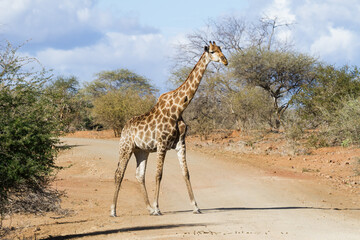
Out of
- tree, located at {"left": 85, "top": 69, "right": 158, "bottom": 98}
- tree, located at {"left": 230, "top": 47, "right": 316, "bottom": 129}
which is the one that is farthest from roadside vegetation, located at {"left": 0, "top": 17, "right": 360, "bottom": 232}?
tree, located at {"left": 85, "top": 69, "right": 158, "bottom": 98}

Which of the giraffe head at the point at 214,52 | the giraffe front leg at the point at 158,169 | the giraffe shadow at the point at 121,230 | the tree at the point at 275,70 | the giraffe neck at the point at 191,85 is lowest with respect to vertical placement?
the giraffe shadow at the point at 121,230

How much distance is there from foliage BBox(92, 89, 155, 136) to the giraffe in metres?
24.3

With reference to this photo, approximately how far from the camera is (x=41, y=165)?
8.82m

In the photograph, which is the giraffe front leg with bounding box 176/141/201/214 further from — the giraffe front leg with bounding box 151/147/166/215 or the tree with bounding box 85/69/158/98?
the tree with bounding box 85/69/158/98

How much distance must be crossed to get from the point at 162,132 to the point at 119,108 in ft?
87.4

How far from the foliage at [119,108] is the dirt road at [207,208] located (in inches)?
586

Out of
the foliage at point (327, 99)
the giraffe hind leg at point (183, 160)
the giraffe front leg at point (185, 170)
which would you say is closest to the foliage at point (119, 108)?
the foliage at point (327, 99)

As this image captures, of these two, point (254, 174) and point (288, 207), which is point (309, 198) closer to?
point (288, 207)

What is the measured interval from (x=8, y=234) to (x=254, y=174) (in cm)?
1004

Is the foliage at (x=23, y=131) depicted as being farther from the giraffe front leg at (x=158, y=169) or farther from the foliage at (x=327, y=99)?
the foliage at (x=327, y=99)

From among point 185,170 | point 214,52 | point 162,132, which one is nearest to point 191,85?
point 214,52

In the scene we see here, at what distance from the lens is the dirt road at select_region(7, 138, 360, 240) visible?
8.52 m

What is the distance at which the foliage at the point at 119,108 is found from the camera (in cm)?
3538

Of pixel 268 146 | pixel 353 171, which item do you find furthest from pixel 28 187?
pixel 268 146
